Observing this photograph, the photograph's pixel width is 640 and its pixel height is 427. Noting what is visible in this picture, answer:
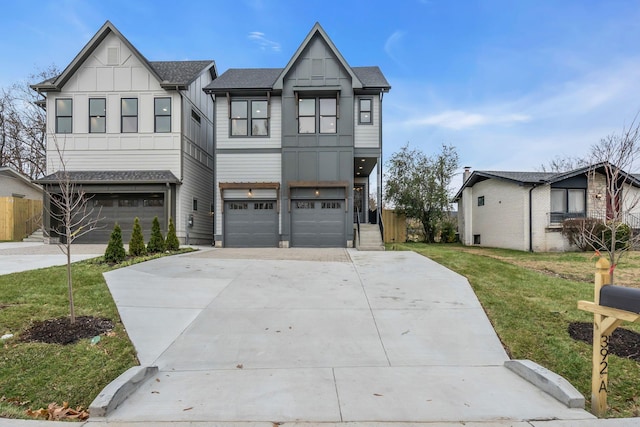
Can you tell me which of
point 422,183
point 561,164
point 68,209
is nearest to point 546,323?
point 68,209

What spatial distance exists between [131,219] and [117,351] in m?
13.5

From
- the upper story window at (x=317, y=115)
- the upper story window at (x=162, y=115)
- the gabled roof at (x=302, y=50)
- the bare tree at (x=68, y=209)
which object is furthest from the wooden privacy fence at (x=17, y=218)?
the upper story window at (x=317, y=115)

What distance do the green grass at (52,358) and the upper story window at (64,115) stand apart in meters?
12.5

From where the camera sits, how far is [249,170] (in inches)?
609

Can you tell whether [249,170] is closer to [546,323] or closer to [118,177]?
[118,177]

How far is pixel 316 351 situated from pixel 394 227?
18.0m

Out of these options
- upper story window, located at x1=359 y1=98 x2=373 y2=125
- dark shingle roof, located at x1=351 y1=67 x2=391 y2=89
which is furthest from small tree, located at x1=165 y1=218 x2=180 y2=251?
dark shingle roof, located at x1=351 y1=67 x2=391 y2=89

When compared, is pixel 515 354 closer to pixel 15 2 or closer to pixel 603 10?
pixel 603 10

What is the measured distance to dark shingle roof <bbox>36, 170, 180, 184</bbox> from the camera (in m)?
14.8

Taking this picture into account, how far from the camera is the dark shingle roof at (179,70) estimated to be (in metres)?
16.0

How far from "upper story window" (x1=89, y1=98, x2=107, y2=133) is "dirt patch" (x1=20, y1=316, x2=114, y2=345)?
1366cm

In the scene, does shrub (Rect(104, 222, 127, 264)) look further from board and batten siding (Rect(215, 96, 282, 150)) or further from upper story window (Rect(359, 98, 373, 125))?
upper story window (Rect(359, 98, 373, 125))

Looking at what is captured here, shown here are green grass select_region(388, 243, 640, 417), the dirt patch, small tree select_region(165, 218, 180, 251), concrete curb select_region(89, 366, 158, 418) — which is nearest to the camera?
concrete curb select_region(89, 366, 158, 418)

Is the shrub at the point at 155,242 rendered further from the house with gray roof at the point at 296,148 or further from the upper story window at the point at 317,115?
the upper story window at the point at 317,115
